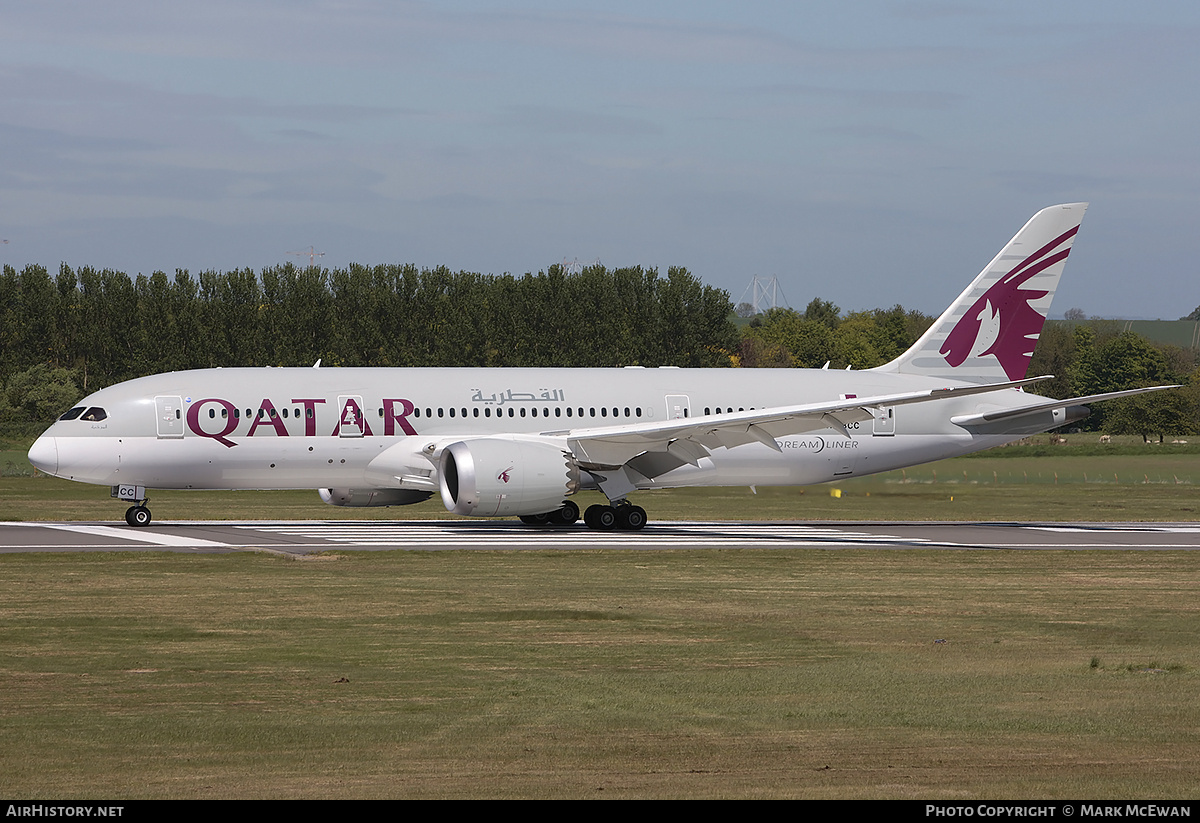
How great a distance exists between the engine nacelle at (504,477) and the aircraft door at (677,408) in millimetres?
4872

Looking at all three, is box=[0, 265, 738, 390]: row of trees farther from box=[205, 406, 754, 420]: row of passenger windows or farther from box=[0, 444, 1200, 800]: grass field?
box=[0, 444, 1200, 800]: grass field

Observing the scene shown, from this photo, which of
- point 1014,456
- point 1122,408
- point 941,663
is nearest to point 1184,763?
point 941,663

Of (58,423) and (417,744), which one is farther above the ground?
(58,423)

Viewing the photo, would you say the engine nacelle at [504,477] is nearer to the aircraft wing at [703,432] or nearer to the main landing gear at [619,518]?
the aircraft wing at [703,432]

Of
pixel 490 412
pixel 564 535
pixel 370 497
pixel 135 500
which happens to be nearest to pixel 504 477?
pixel 564 535

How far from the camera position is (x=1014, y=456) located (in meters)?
63.3

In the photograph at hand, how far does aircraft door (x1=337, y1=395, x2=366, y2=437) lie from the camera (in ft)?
109

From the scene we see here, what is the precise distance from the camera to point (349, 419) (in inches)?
1305

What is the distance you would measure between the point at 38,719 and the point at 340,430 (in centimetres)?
2187

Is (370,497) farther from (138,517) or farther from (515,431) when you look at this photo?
(138,517)

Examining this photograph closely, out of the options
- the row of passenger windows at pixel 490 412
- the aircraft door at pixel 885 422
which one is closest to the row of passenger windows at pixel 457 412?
the row of passenger windows at pixel 490 412

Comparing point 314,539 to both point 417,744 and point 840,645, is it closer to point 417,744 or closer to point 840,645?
point 840,645

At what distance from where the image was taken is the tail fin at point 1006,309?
126 ft
